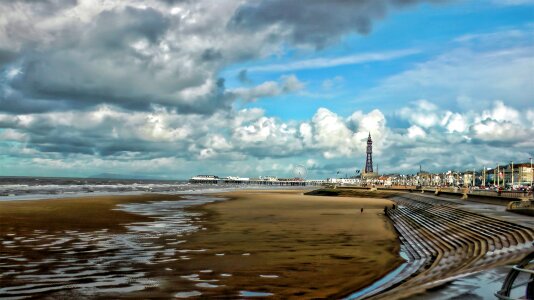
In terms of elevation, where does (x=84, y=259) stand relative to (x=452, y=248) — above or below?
below

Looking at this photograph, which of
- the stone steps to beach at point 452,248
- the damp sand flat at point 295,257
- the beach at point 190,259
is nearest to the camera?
the stone steps to beach at point 452,248

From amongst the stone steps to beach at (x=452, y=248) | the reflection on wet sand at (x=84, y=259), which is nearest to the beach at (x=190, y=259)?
the reflection on wet sand at (x=84, y=259)

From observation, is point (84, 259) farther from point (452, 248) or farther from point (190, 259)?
point (452, 248)

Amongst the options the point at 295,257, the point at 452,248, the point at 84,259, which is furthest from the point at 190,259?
the point at 452,248

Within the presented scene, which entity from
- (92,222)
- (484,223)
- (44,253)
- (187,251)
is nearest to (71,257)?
(44,253)

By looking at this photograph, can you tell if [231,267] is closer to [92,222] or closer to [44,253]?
[44,253]

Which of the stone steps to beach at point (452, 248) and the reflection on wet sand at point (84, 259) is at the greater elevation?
the stone steps to beach at point (452, 248)

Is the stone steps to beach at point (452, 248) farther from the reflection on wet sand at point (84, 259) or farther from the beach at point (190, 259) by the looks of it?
the reflection on wet sand at point (84, 259)

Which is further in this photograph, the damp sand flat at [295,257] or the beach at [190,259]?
the damp sand flat at [295,257]
